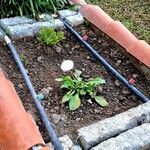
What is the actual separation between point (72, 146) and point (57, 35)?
1319 mm

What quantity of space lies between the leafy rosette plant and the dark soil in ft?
0.15

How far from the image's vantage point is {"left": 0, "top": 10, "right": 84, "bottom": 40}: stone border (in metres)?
3.73

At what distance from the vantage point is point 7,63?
11.2 ft

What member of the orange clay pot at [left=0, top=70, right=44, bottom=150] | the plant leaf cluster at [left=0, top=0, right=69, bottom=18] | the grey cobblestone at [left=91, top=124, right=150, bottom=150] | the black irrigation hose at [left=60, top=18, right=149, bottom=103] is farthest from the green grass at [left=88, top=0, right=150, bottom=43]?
the orange clay pot at [left=0, top=70, right=44, bottom=150]

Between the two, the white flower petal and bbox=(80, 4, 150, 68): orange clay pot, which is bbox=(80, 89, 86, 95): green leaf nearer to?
the white flower petal

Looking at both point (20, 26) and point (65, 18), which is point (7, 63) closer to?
point (20, 26)

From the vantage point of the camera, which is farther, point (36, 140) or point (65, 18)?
point (65, 18)

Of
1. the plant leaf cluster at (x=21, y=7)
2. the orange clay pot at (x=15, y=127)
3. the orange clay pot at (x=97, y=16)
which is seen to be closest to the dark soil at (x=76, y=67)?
the orange clay pot at (x=97, y=16)

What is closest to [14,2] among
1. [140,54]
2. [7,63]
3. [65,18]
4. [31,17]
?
[31,17]

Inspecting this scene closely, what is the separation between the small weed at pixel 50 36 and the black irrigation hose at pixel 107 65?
223mm

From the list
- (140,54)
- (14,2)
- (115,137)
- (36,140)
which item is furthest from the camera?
(14,2)

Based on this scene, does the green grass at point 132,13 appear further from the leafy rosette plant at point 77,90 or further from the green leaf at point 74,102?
the green leaf at point 74,102

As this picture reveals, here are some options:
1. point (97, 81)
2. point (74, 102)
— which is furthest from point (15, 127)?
point (97, 81)

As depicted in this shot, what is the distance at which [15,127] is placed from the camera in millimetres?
2535
